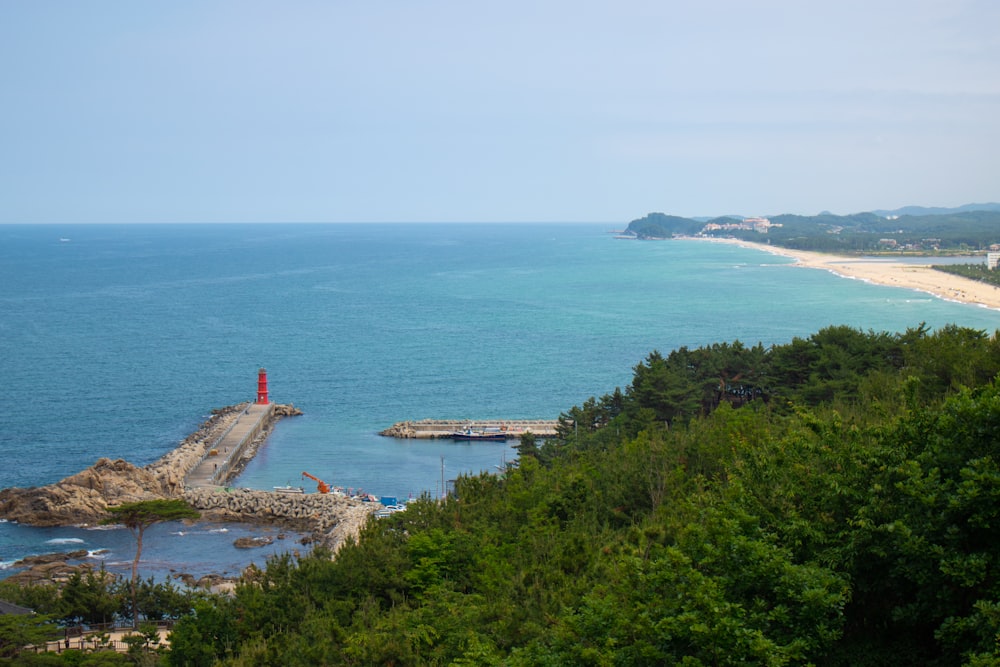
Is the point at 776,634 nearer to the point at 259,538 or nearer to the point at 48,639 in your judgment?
the point at 48,639

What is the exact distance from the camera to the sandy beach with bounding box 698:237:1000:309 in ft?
261

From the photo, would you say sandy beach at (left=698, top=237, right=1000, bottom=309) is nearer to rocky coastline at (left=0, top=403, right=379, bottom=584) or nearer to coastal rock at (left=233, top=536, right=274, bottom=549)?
rocky coastline at (left=0, top=403, right=379, bottom=584)

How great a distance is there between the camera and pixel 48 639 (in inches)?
643

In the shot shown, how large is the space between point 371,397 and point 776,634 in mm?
40568

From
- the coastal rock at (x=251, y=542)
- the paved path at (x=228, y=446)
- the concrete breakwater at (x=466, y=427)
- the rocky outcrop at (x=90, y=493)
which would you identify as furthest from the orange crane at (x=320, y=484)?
the concrete breakwater at (x=466, y=427)

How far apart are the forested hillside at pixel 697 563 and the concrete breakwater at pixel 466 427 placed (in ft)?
61.7

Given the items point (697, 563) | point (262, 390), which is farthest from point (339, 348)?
point (697, 563)

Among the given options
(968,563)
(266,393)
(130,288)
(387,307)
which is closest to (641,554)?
(968,563)

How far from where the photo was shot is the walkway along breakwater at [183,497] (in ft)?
95.2

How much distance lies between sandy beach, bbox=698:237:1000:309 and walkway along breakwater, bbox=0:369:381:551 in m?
62.8

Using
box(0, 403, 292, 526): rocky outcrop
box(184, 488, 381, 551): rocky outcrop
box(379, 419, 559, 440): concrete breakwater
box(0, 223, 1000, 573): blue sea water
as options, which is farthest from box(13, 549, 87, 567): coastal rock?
box(379, 419, 559, 440): concrete breakwater

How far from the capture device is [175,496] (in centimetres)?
3142

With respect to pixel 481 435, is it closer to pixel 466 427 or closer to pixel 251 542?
pixel 466 427

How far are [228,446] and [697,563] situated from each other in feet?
99.1
